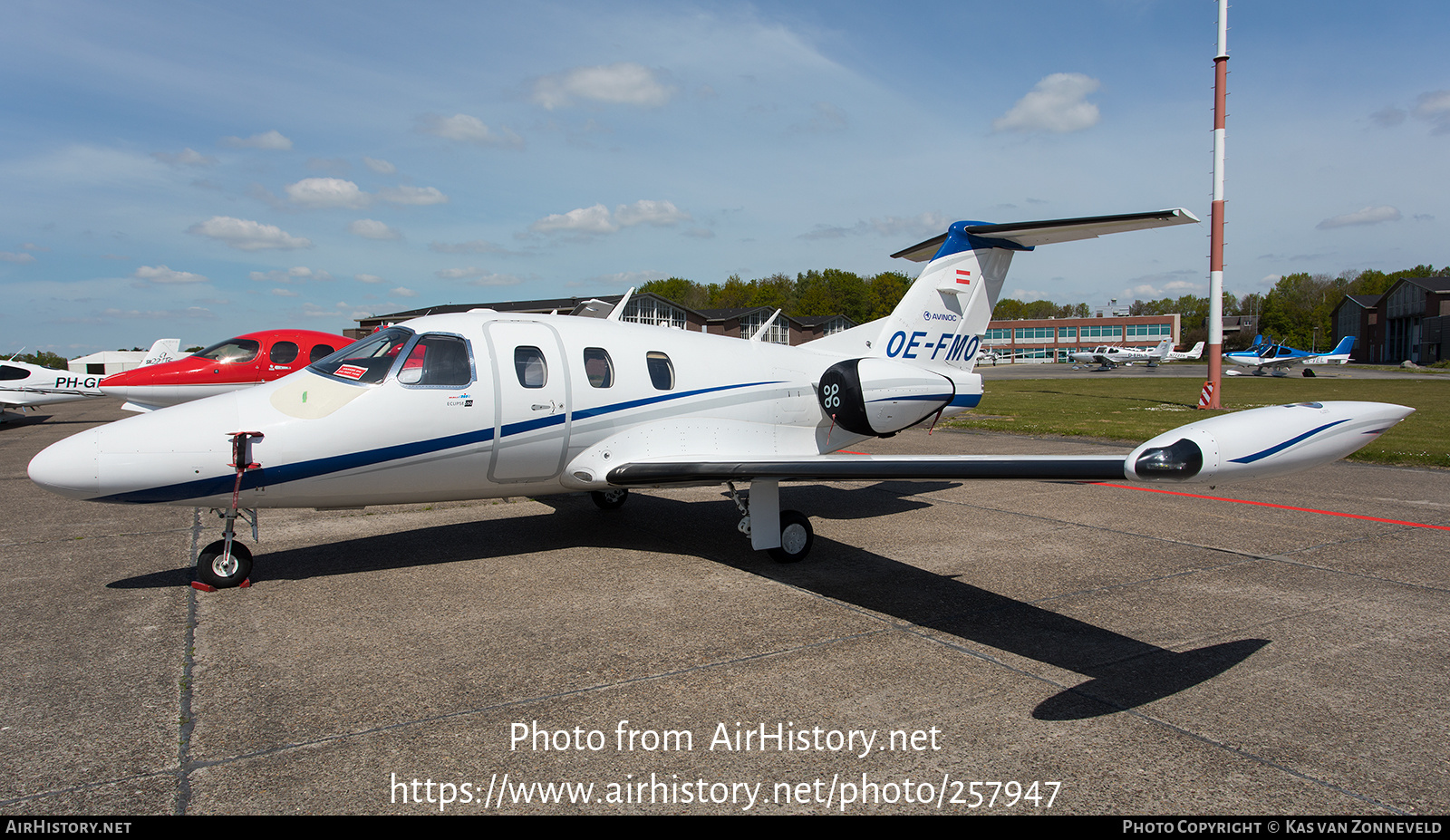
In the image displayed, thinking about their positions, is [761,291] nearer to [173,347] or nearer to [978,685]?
[173,347]

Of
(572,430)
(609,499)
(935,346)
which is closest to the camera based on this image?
(572,430)

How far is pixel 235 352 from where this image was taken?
14984 mm

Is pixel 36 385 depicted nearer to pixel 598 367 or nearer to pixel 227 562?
pixel 227 562

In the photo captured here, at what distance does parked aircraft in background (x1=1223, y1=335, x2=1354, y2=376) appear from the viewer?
58188 mm

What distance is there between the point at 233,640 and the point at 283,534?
3.78 m

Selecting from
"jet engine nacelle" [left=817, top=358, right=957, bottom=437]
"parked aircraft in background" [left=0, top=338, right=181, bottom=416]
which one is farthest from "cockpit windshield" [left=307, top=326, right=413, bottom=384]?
"parked aircraft in background" [left=0, top=338, right=181, bottom=416]

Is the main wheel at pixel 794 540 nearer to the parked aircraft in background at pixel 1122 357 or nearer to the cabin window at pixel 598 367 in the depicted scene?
the cabin window at pixel 598 367

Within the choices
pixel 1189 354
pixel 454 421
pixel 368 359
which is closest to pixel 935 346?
pixel 454 421

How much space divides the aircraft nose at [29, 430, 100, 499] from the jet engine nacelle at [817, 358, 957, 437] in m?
6.66

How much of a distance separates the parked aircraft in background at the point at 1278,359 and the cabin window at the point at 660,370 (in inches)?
2439

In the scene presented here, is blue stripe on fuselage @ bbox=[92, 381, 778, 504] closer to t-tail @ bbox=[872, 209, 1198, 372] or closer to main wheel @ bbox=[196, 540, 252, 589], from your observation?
main wheel @ bbox=[196, 540, 252, 589]

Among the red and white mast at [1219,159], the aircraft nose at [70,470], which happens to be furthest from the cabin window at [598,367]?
the red and white mast at [1219,159]

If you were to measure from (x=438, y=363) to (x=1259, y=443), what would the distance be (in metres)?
6.02

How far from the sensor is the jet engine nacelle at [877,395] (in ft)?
28.5
